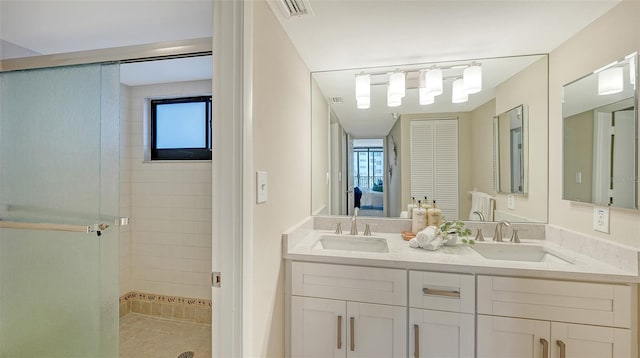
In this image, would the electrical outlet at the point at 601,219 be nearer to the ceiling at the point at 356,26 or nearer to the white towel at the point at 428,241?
the white towel at the point at 428,241

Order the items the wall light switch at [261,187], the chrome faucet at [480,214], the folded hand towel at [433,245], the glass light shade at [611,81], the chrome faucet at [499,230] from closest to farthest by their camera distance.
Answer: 1. the wall light switch at [261,187]
2. the glass light shade at [611,81]
3. the folded hand towel at [433,245]
4. the chrome faucet at [499,230]
5. the chrome faucet at [480,214]

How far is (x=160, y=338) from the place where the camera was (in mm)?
2039

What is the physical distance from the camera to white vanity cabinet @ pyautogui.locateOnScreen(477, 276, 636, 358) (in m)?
1.09

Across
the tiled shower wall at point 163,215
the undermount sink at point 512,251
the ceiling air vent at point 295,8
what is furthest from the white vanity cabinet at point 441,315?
the tiled shower wall at point 163,215

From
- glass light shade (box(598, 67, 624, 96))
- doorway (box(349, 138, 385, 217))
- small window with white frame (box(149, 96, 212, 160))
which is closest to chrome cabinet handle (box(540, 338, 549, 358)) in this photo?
doorway (box(349, 138, 385, 217))

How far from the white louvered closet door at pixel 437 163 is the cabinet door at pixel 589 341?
0.79 m

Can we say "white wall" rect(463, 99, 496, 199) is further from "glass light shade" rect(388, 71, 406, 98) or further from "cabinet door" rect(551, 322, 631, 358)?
"cabinet door" rect(551, 322, 631, 358)

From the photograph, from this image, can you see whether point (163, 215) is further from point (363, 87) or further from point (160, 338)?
point (363, 87)

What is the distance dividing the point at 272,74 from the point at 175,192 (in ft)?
5.24

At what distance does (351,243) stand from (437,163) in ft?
2.68

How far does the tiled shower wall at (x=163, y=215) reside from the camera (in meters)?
2.25

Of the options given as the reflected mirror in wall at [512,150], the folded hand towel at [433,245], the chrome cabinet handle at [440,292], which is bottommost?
the chrome cabinet handle at [440,292]

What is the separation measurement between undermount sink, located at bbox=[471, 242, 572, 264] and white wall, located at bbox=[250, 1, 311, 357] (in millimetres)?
1130

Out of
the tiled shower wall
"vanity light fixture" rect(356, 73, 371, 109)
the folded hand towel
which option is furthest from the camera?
the tiled shower wall
